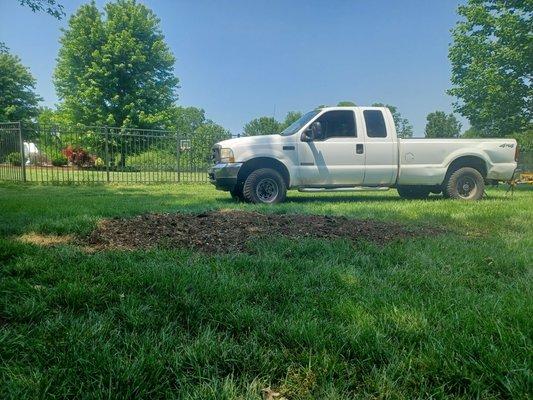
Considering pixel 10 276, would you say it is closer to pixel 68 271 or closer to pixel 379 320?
pixel 68 271

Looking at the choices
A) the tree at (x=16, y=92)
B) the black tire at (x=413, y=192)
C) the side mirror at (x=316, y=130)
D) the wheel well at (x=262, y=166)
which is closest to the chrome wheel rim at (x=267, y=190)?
the wheel well at (x=262, y=166)

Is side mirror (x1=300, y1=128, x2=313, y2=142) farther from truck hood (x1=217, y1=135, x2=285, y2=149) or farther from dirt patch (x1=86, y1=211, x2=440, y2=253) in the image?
dirt patch (x1=86, y1=211, x2=440, y2=253)

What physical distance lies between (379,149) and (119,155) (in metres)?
12.7

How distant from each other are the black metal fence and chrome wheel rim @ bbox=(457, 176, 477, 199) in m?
10.7

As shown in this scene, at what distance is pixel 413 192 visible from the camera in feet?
34.9

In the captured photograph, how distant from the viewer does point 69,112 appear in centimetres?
3419

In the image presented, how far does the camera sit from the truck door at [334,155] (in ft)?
29.4

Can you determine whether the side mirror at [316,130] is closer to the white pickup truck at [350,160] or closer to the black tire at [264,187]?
the white pickup truck at [350,160]

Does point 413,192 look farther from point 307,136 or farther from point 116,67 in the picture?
point 116,67

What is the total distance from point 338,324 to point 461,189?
8.97 m

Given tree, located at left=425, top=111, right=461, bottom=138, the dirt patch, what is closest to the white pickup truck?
the dirt patch

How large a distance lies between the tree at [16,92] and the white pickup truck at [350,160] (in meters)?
45.5

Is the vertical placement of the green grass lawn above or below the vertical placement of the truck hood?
below

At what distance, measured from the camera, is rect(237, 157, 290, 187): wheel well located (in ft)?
28.5
